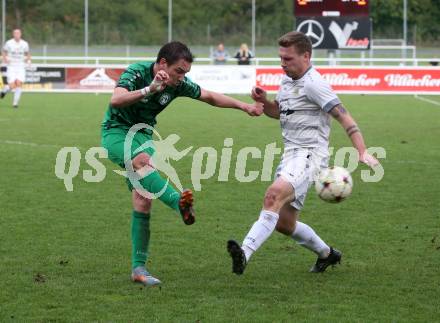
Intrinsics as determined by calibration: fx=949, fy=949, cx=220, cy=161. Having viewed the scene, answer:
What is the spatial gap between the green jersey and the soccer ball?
129 centimetres

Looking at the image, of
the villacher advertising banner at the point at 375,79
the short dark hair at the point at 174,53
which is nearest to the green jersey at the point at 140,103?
the short dark hair at the point at 174,53

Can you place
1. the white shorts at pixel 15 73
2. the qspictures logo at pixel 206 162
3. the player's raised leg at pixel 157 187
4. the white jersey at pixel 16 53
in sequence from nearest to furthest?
the player's raised leg at pixel 157 187 < the qspictures logo at pixel 206 162 < the white shorts at pixel 15 73 < the white jersey at pixel 16 53

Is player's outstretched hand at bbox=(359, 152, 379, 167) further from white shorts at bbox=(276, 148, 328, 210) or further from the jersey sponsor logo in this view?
the jersey sponsor logo

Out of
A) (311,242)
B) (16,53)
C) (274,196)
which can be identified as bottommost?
(311,242)

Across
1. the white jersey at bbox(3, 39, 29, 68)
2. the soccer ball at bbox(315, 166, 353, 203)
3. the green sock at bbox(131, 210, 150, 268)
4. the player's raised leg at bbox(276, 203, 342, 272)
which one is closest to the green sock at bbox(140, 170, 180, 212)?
the green sock at bbox(131, 210, 150, 268)

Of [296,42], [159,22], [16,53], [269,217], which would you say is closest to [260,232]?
[269,217]

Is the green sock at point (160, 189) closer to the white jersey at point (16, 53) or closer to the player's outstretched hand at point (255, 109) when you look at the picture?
the player's outstretched hand at point (255, 109)

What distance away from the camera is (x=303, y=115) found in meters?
7.00

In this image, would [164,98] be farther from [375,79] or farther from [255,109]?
[375,79]

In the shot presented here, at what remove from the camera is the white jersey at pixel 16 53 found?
84.3 feet

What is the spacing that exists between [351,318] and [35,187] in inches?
261

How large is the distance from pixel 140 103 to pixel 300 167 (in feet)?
4.14

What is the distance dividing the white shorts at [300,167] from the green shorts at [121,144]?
1002 mm

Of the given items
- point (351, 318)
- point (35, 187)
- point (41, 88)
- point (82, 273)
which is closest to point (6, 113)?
point (41, 88)
